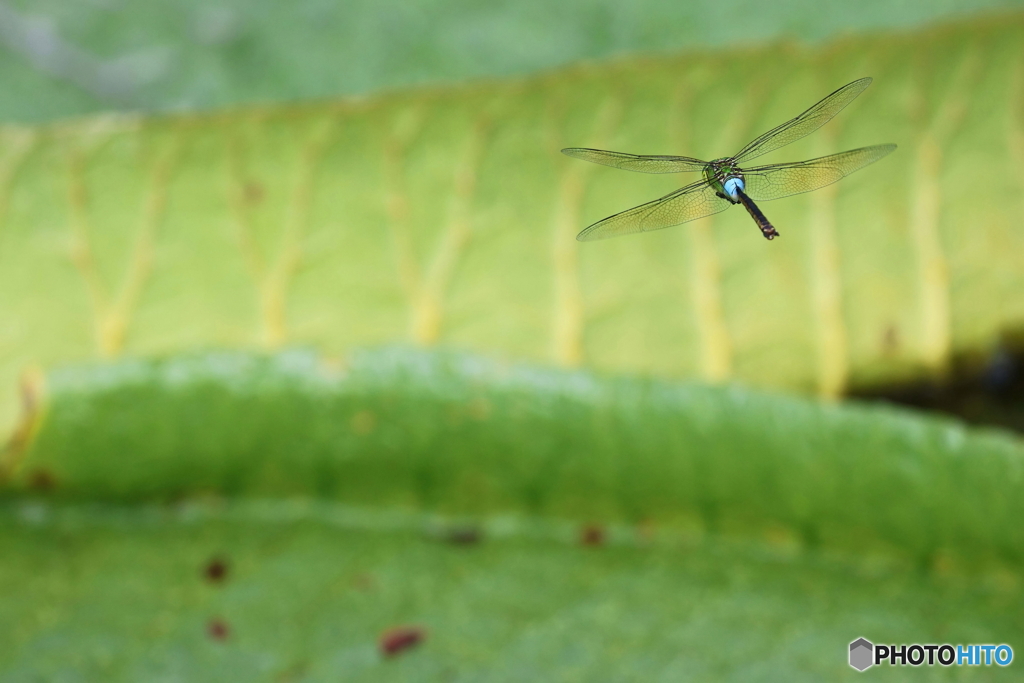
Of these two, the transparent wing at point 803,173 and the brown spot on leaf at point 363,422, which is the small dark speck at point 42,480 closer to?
the brown spot on leaf at point 363,422

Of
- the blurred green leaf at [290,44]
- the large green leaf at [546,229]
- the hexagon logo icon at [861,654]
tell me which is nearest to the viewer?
the hexagon logo icon at [861,654]

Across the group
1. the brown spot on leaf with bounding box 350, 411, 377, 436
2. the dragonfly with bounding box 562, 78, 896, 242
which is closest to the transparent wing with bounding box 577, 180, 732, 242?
the dragonfly with bounding box 562, 78, 896, 242

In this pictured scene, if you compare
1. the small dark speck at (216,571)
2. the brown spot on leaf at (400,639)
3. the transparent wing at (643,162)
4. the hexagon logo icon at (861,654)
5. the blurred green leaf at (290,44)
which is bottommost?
the hexagon logo icon at (861,654)

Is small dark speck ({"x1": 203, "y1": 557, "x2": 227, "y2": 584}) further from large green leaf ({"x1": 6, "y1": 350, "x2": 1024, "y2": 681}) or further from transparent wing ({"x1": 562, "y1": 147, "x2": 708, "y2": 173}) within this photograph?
transparent wing ({"x1": 562, "y1": 147, "x2": 708, "y2": 173})

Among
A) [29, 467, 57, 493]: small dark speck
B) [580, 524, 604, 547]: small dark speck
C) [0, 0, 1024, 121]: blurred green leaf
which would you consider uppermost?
[0, 0, 1024, 121]: blurred green leaf

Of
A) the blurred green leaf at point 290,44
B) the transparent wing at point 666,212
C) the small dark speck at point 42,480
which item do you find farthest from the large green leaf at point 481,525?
the blurred green leaf at point 290,44

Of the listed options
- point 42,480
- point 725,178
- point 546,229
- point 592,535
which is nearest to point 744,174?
point 725,178

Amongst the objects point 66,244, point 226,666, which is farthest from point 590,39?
point 226,666
